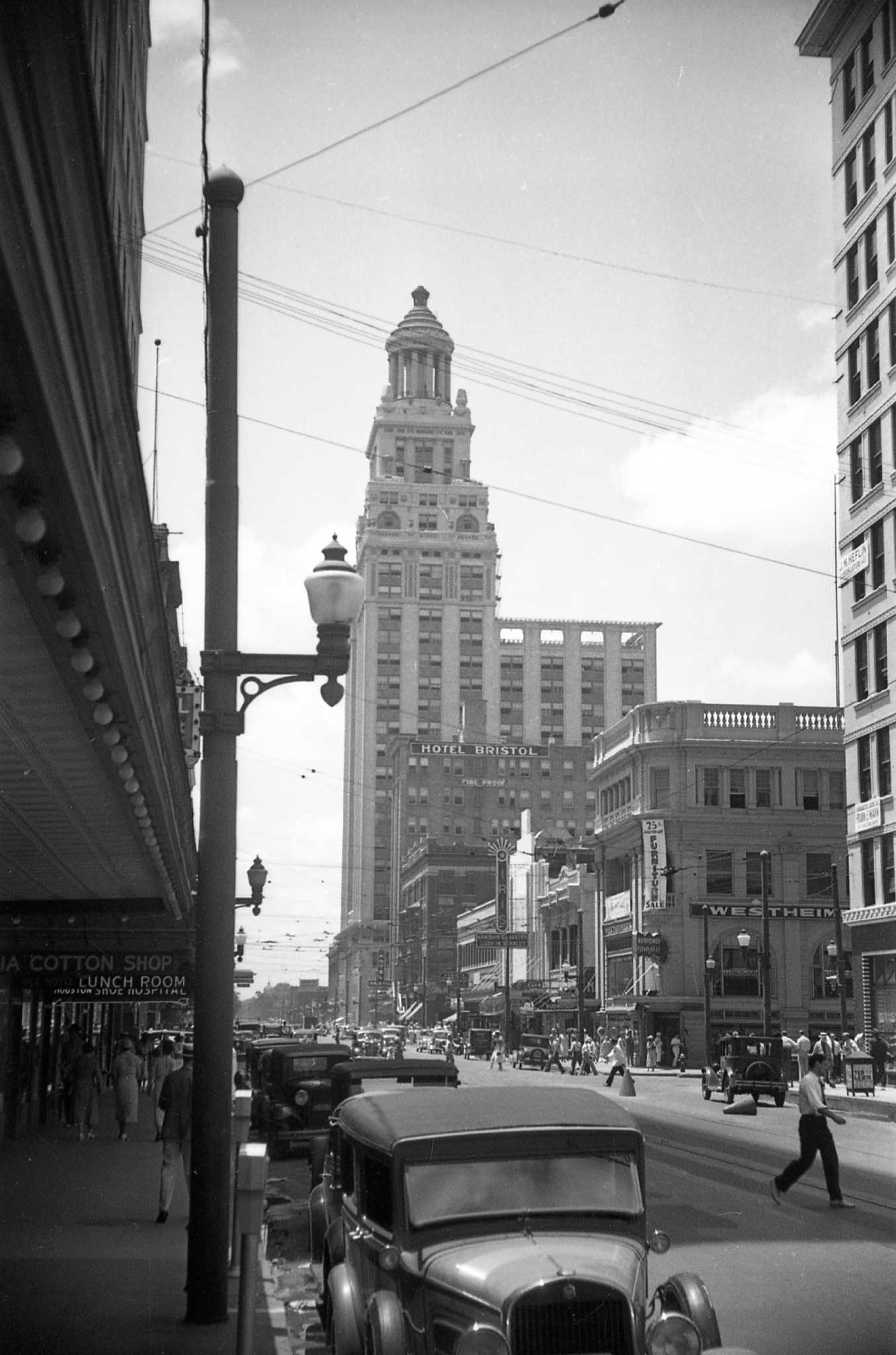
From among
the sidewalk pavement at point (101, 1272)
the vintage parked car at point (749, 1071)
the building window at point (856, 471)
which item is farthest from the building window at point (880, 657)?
the sidewalk pavement at point (101, 1272)

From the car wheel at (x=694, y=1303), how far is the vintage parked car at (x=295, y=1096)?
16.0m

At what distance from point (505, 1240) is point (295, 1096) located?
16.6 metres

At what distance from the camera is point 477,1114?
8.49m

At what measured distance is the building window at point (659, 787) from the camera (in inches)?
2980

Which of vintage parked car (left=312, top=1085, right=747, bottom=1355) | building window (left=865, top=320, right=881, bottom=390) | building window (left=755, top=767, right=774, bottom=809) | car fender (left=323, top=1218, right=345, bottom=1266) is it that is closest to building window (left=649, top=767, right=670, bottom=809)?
building window (left=755, top=767, right=774, bottom=809)

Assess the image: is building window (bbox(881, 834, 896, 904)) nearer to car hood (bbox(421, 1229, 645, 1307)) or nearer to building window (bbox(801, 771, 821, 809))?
building window (bbox(801, 771, 821, 809))

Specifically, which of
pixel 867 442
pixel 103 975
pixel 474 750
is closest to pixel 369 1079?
pixel 103 975

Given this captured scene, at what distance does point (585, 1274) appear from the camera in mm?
7184

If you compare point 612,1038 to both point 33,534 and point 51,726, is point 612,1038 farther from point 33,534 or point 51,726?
point 33,534

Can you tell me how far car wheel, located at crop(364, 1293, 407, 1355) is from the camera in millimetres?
7480

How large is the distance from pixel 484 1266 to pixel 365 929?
176 metres

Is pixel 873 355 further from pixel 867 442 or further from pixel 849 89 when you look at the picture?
pixel 849 89

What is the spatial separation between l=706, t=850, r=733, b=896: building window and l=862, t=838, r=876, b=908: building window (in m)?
24.8

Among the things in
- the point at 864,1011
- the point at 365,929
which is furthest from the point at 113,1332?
the point at 365,929
